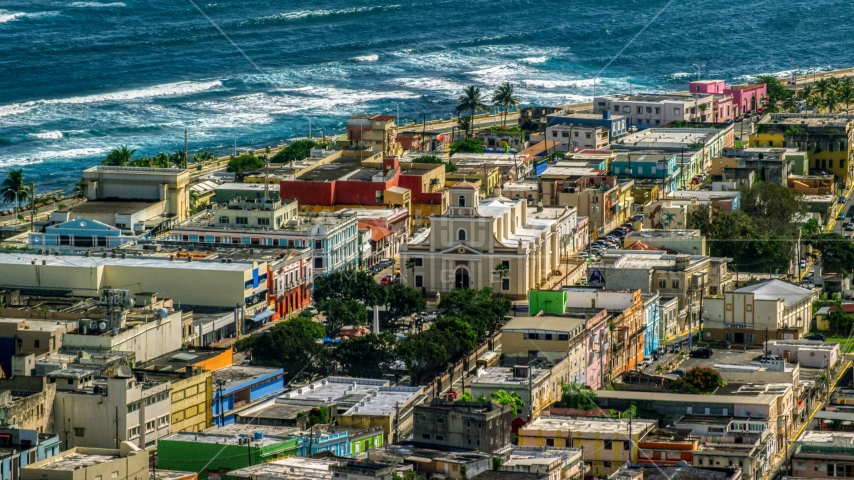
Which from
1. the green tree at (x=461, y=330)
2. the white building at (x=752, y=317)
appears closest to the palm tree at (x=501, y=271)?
the white building at (x=752, y=317)

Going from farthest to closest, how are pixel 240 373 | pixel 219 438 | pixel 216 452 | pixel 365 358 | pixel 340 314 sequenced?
1. pixel 340 314
2. pixel 365 358
3. pixel 240 373
4. pixel 219 438
5. pixel 216 452

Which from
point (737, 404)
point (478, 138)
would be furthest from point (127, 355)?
point (478, 138)

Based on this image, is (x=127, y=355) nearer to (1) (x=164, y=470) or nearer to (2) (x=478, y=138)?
(1) (x=164, y=470)

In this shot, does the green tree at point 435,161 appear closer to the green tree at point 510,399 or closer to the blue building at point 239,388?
the blue building at point 239,388

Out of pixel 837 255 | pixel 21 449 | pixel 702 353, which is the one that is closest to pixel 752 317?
pixel 702 353

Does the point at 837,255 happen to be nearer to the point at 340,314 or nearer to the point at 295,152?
the point at 340,314

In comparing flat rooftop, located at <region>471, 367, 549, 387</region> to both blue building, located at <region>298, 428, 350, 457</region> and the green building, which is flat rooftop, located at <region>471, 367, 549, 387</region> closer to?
blue building, located at <region>298, 428, 350, 457</region>

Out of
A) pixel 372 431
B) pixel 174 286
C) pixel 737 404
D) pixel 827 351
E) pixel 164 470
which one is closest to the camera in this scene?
pixel 164 470
